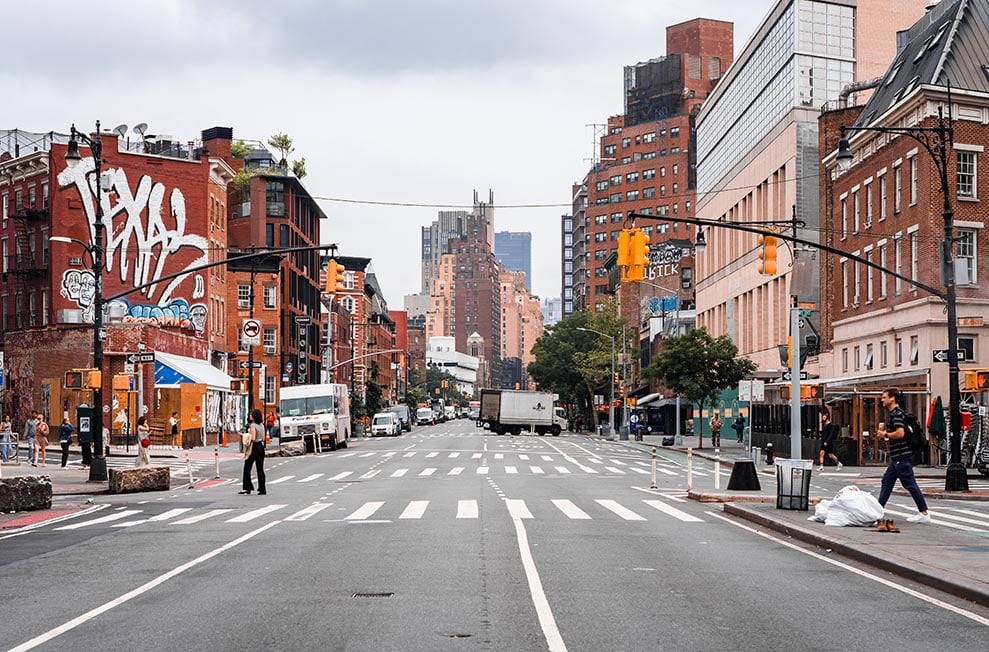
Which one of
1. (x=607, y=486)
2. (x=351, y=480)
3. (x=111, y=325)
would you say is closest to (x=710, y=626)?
(x=607, y=486)

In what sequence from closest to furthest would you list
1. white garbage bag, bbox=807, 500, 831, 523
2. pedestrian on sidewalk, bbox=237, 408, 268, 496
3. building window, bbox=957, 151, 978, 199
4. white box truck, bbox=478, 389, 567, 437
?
white garbage bag, bbox=807, 500, 831, 523
pedestrian on sidewalk, bbox=237, 408, 268, 496
building window, bbox=957, 151, 978, 199
white box truck, bbox=478, 389, 567, 437

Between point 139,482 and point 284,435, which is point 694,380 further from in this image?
point 139,482

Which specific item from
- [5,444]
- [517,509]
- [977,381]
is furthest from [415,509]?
[5,444]

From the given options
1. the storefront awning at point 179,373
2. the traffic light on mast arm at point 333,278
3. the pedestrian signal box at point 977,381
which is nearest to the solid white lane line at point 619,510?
the traffic light on mast arm at point 333,278

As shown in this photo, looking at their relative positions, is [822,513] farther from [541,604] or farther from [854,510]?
[541,604]

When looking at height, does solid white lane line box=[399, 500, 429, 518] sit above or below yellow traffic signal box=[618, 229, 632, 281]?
below

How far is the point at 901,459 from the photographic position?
17984mm

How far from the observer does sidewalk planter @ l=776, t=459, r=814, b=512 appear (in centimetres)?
2108

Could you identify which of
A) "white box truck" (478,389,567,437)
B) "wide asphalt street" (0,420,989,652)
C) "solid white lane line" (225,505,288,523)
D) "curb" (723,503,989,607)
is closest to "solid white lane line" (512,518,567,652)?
"wide asphalt street" (0,420,989,652)

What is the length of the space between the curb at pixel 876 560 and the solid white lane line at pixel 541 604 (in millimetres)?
3985

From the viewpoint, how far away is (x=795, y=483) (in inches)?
830

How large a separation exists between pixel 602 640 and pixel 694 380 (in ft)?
193

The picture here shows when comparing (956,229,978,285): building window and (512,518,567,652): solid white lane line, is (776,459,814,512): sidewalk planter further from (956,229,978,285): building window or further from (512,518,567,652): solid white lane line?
(956,229,978,285): building window

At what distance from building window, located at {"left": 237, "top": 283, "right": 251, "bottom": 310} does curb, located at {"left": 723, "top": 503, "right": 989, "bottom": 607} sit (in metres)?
74.4
